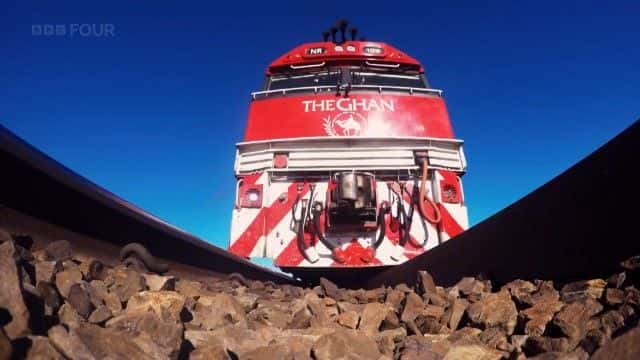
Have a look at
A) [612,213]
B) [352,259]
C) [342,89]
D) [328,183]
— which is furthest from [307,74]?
[612,213]

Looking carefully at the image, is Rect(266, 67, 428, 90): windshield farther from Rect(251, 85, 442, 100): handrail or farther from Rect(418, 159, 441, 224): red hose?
Rect(418, 159, 441, 224): red hose

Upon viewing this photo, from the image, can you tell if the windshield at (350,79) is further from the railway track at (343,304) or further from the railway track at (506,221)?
the railway track at (343,304)

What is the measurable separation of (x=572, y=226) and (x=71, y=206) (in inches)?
85.3

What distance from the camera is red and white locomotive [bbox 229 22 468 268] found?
4023mm

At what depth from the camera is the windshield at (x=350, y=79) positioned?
5531 millimetres

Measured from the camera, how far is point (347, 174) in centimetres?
381

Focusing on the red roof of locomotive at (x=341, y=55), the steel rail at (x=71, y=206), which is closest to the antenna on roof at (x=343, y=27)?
the red roof of locomotive at (x=341, y=55)

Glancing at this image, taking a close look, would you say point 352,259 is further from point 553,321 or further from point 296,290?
point 553,321

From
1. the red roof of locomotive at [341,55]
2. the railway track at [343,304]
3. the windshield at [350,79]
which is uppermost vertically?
the red roof of locomotive at [341,55]

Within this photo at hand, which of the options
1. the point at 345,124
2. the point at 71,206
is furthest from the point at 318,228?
the point at 71,206

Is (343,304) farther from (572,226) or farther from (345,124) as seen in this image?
(345,124)

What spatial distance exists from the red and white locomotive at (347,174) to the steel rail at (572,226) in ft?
5.36

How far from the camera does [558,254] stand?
1.78m

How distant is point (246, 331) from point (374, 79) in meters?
4.65
